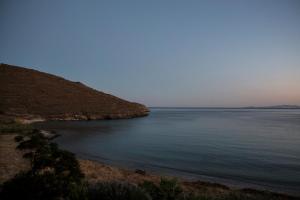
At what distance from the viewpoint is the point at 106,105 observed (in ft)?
359

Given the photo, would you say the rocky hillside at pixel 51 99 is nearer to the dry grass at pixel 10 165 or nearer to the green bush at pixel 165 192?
the dry grass at pixel 10 165

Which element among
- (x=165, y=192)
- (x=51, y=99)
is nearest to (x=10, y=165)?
(x=165, y=192)

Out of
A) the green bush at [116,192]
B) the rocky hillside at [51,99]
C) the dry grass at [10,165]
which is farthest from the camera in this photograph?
the rocky hillside at [51,99]

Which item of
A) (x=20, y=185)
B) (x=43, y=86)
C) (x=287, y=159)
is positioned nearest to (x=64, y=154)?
(x=20, y=185)

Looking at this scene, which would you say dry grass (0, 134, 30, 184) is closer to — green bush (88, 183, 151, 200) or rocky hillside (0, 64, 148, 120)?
A: green bush (88, 183, 151, 200)

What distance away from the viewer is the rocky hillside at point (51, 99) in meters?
81.2

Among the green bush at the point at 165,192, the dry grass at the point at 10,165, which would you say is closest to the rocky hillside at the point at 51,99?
the dry grass at the point at 10,165

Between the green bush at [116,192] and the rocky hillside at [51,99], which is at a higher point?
the rocky hillside at [51,99]

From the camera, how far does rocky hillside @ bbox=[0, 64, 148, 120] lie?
81.2 m

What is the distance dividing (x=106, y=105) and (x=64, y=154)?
309 feet

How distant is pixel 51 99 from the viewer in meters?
94.3

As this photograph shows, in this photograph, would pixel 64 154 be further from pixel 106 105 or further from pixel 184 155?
pixel 106 105

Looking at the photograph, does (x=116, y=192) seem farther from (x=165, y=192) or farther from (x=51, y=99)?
(x=51, y=99)

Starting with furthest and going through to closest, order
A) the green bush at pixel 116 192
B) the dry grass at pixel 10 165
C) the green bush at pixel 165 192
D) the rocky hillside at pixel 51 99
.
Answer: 1. the rocky hillside at pixel 51 99
2. the dry grass at pixel 10 165
3. the green bush at pixel 165 192
4. the green bush at pixel 116 192
